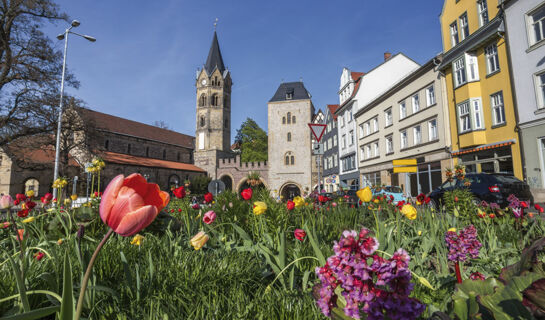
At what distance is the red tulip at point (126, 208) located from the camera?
982 millimetres

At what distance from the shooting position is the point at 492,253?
3004mm

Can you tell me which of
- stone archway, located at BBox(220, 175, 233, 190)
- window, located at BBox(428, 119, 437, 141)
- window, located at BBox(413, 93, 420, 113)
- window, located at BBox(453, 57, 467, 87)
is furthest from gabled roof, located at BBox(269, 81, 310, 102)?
window, located at BBox(453, 57, 467, 87)

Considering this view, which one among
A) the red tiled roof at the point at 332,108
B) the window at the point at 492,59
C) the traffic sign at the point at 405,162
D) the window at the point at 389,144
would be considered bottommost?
the traffic sign at the point at 405,162

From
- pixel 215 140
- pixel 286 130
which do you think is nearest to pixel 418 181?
pixel 286 130

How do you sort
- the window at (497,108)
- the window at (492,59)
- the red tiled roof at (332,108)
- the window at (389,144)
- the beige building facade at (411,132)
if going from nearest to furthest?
the window at (497,108)
the window at (492,59)
the beige building facade at (411,132)
the window at (389,144)
the red tiled roof at (332,108)

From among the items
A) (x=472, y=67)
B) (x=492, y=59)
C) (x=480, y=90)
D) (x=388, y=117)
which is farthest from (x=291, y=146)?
(x=492, y=59)

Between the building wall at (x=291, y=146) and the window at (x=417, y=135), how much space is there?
2145cm

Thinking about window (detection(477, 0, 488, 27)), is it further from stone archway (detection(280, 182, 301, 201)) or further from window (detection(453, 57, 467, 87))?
stone archway (detection(280, 182, 301, 201))

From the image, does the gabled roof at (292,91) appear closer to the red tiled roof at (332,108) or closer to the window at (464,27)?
the red tiled roof at (332,108)

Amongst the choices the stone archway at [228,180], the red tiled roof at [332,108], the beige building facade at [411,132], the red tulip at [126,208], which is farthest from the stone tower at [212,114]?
the red tulip at [126,208]

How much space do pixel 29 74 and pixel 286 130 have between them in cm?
3035

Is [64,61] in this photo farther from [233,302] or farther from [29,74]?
[233,302]

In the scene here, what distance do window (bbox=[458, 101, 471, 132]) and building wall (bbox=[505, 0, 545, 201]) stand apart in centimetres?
265

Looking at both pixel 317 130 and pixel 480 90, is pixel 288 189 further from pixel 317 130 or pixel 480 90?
pixel 317 130
